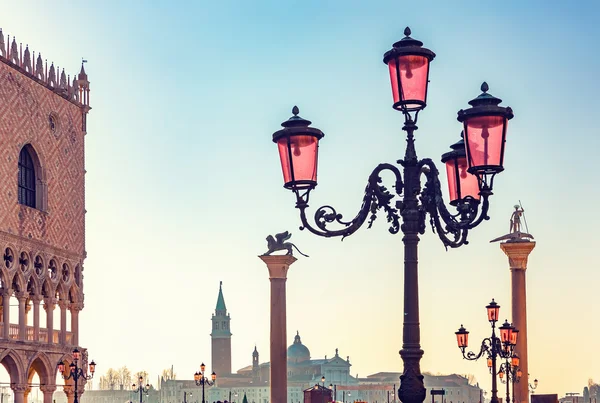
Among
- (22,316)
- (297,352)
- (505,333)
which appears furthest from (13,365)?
(297,352)

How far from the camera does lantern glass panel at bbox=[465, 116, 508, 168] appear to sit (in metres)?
6.82

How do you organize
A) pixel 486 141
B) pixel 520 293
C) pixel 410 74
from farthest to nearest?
pixel 520 293, pixel 410 74, pixel 486 141

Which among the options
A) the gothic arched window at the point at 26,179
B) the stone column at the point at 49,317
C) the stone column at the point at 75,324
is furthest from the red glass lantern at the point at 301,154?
the stone column at the point at 75,324

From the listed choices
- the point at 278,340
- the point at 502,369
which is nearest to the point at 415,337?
the point at 502,369

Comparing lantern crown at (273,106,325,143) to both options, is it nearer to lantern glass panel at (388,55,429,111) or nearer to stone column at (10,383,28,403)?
lantern glass panel at (388,55,429,111)

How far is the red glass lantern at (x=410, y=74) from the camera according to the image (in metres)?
7.12

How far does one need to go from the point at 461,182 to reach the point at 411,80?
1128mm

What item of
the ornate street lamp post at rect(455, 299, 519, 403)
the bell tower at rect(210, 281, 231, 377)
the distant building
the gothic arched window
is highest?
the gothic arched window

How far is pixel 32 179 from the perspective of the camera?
1089 inches

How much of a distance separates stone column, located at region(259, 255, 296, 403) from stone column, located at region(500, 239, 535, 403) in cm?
462

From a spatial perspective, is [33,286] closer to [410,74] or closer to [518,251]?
[518,251]

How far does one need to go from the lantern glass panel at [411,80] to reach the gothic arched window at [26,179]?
69.4 ft

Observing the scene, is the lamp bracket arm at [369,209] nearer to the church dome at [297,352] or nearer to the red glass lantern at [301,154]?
the red glass lantern at [301,154]

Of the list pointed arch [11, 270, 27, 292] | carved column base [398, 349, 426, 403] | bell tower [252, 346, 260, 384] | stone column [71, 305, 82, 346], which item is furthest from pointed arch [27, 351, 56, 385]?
bell tower [252, 346, 260, 384]
